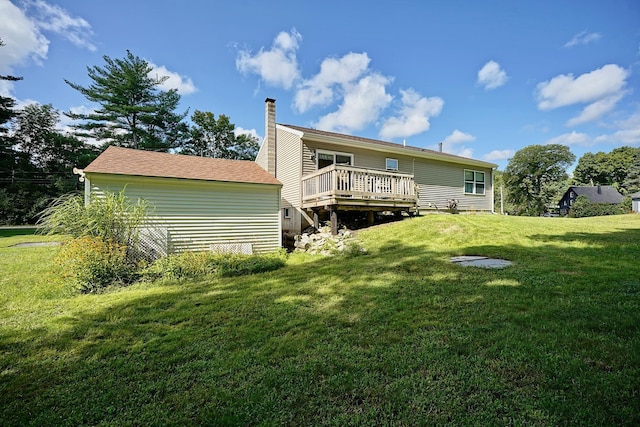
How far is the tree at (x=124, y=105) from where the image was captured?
76.7 feet

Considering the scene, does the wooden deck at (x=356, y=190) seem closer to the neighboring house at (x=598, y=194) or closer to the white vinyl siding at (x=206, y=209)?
the white vinyl siding at (x=206, y=209)

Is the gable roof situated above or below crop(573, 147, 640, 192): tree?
below

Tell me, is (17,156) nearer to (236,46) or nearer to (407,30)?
(236,46)

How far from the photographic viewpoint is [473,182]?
1666cm

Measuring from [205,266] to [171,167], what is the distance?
4448mm

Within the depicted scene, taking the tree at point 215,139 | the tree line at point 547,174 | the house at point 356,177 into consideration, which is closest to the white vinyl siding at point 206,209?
the house at point 356,177

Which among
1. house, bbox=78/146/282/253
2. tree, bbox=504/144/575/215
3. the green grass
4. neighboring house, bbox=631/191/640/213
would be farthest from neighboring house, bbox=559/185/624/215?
the green grass

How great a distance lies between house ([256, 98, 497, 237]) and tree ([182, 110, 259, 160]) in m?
17.5

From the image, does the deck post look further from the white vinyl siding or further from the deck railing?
the white vinyl siding

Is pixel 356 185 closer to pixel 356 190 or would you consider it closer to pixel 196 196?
pixel 356 190

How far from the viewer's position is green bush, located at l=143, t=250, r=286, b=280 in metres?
6.47

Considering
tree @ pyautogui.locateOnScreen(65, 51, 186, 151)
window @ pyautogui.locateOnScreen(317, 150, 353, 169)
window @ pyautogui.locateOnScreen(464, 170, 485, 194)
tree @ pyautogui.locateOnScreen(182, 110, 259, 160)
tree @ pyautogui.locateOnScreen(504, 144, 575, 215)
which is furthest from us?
tree @ pyautogui.locateOnScreen(504, 144, 575, 215)

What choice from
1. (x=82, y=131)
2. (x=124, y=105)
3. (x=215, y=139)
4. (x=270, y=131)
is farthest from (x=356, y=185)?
(x=82, y=131)

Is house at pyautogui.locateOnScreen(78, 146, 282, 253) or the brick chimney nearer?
house at pyautogui.locateOnScreen(78, 146, 282, 253)
